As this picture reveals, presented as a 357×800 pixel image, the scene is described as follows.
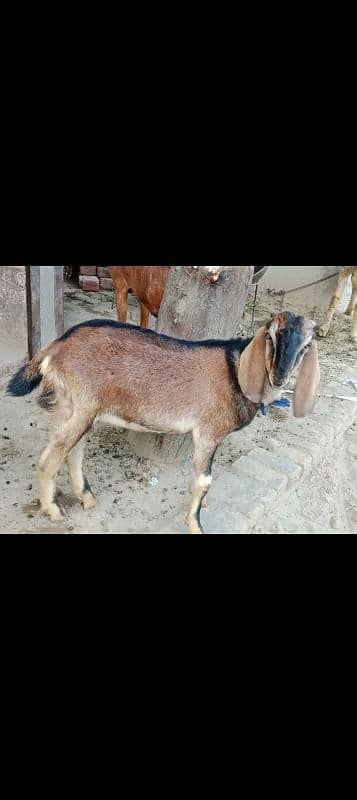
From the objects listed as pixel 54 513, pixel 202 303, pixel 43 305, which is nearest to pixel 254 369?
pixel 202 303

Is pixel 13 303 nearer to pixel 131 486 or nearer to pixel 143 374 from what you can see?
pixel 131 486

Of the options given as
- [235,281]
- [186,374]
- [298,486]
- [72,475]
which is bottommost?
[298,486]

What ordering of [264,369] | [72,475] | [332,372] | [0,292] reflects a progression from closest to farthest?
1. [264,369]
2. [72,475]
3. [0,292]
4. [332,372]

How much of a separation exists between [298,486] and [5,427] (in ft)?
7.81

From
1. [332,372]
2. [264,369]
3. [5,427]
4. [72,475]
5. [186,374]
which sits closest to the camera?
[264,369]

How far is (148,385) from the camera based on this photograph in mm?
3232

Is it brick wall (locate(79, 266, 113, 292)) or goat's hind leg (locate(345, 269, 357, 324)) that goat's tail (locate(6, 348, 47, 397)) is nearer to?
brick wall (locate(79, 266, 113, 292))

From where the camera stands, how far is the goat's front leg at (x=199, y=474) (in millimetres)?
3361

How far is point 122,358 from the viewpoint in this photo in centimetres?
323

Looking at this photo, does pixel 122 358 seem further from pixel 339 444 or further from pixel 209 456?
pixel 339 444

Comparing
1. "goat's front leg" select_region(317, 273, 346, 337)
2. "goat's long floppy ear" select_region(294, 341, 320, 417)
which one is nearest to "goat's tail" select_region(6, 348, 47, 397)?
"goat's long floppy ear" select_region(294, 341, 320, 417)

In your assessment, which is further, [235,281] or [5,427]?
[5,427]

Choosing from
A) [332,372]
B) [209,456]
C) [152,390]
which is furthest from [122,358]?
[332,372]

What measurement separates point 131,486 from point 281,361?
5.41 feet
